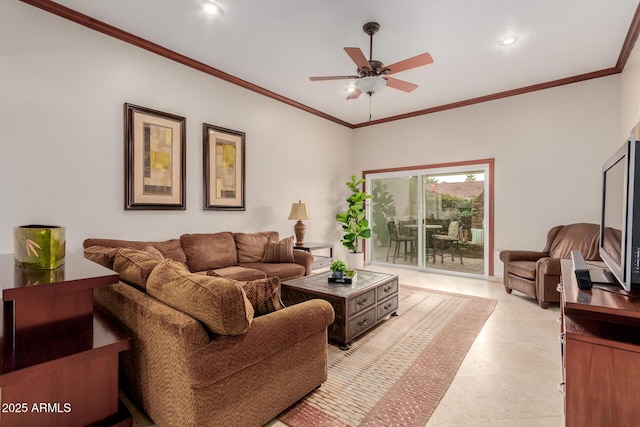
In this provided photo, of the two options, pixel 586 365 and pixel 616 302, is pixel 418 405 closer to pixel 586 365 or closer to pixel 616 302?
pixel 586 365

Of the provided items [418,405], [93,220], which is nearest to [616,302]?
[418,405]

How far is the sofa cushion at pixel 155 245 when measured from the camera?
2.88 metres

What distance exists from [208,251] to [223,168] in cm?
119

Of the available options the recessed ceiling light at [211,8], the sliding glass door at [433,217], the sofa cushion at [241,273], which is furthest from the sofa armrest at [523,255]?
the recessed ceiling light at [211,8]

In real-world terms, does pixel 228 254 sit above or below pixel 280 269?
above

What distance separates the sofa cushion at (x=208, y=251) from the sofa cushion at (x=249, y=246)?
0.30 ft

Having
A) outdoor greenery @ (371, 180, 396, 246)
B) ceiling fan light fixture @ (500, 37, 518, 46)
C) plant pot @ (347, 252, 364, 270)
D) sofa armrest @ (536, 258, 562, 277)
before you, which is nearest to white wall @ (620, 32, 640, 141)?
ceiling fan light fixture @ (500, 37, 518, 46)

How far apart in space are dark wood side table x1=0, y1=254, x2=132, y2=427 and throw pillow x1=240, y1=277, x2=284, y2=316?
643mm

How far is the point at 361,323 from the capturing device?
2.74 m

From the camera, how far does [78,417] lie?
1471 millimetres

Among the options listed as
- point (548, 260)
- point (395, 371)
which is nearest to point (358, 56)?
point (395, 371)

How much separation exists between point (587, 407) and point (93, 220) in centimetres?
382

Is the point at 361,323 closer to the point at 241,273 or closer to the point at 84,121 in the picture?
the point at 241,273

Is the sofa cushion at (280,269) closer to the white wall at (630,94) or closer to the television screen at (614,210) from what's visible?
the television screen at (614,210)
